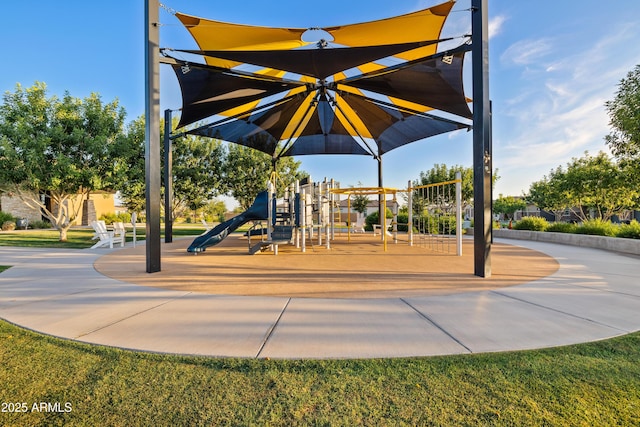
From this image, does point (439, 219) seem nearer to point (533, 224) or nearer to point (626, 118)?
point (533, 224)

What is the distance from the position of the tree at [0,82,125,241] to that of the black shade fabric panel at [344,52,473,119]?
1248 centimetres

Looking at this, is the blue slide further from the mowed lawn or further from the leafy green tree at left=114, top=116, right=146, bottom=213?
the leafy green tree at left=114, top=116, right=146, bottom=213

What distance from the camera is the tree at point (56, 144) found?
1338cm

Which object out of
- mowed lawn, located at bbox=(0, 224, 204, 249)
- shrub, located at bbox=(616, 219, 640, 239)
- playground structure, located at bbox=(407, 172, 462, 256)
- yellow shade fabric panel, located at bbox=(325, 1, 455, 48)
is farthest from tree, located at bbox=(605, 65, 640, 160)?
mowed lawn, located at bbox=(0, 224, 204, 249)

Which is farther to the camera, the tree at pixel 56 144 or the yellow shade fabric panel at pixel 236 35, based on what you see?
the tree at pixel 56 144

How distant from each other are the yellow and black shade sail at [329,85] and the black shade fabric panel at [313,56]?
0.08ft

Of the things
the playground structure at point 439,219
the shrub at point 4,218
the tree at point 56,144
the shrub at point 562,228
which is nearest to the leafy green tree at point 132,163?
the tree at point 56,144

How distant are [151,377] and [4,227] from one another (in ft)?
96.8

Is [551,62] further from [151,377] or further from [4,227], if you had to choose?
[4,227]

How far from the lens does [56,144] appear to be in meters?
Answer: 14.0

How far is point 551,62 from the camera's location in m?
11.8

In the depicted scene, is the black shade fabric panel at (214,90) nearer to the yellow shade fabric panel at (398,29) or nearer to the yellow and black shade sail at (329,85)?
the yellow and black shade sail at (329,85)

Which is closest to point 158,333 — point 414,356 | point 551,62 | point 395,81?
point 414,356

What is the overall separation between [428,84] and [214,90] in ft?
23.5
